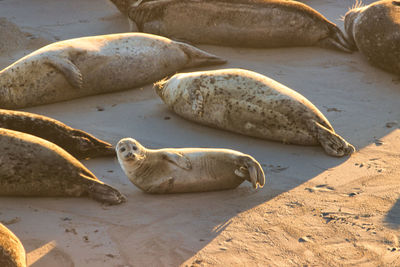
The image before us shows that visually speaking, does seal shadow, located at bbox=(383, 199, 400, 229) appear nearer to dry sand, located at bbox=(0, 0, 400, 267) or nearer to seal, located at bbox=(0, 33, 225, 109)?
dry sand, located at bbox=(0, 0, 400, 267)

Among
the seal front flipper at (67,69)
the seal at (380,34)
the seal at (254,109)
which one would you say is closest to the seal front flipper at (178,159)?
the seal at (254,109)

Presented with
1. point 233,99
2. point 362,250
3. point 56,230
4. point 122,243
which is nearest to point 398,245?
point 362,250

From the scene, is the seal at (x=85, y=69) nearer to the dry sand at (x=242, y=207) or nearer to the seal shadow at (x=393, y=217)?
the dry sand at (x=242, y=207)

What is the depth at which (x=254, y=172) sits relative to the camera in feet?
13.7

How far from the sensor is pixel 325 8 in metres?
9.80

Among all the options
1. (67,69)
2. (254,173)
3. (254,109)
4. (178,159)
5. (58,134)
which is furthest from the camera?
(67,69)

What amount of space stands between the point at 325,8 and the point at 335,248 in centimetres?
693

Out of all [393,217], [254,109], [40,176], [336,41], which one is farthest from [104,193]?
[336,41]

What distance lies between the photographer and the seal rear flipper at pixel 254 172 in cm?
414

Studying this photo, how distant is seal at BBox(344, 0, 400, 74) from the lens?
22.6 feet

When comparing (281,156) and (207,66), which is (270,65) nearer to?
(207,66)

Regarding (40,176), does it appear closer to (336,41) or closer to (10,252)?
(10,252)

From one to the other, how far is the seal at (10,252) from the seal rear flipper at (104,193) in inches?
34.9

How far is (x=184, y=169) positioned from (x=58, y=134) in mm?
1204
